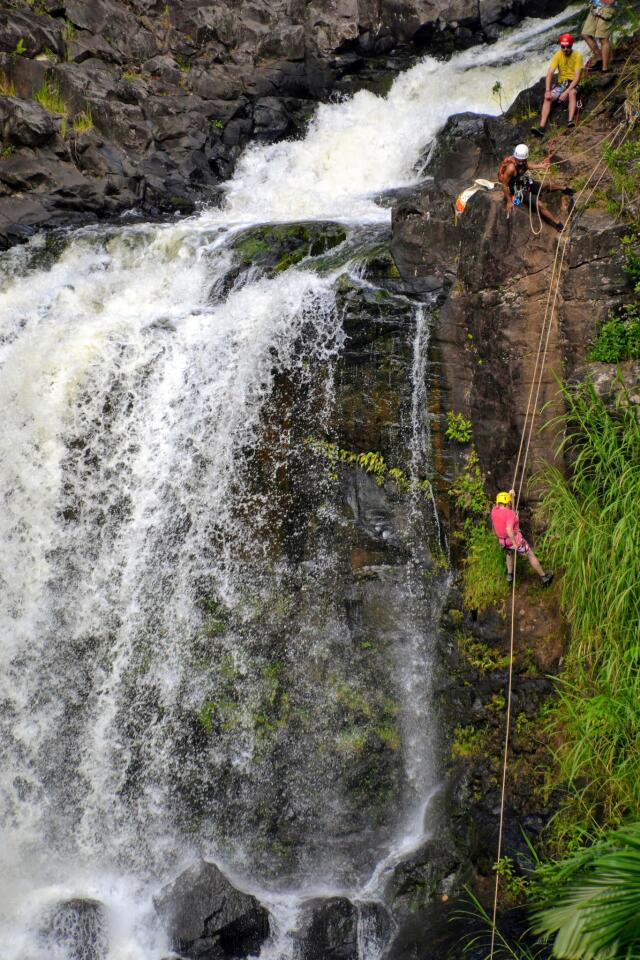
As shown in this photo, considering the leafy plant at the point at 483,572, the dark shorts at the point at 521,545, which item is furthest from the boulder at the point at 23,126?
the dark shorts at the point at 521,545

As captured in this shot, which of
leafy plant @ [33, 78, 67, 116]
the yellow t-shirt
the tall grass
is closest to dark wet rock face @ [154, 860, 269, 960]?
the tall grass

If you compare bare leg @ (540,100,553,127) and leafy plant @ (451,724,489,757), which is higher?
bare leg @ (540,100,553,127)

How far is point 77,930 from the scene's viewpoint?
19.4ft

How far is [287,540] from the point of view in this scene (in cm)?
741

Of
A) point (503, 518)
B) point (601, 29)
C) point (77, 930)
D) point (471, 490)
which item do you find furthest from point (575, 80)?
point (77, 930)

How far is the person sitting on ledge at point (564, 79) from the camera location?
7840mm

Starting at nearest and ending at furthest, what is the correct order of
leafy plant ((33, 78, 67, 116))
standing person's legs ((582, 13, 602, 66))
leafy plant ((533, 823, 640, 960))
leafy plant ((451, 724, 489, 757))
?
leafy plant ((533, 823, 640, 960)) → leafy plant ((451, 724, 489, 757)) → standing person's legs ((582, 13, 602, 66)) → leafy plant ((33, 78, 67, 116))

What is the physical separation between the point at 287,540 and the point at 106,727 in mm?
2459

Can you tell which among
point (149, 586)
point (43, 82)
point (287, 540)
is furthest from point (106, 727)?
point (43, 82)

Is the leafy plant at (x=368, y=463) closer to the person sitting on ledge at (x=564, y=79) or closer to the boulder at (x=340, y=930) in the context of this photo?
the boulder at (x=340, y=930)

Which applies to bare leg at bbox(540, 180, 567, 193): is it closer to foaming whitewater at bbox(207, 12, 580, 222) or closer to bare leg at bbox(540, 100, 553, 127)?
bare leg at bbox(540, 100, 553, 127)

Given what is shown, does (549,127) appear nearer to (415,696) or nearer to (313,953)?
(415,696)

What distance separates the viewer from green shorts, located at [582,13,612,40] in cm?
788

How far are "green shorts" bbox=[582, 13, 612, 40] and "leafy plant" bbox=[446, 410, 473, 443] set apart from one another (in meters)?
4.42
